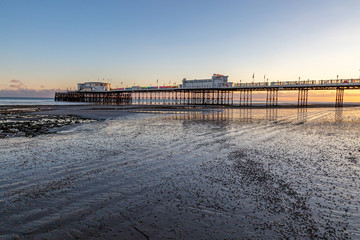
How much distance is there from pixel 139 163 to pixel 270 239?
19.0 feet

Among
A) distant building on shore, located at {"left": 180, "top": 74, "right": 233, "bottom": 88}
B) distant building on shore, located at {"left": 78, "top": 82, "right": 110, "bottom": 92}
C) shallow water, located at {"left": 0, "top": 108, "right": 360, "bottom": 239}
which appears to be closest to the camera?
shallow water, located at {"left": 0, "top": 108, "right": 360, "bottom": 239}

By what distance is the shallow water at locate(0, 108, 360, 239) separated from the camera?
4.39 metres

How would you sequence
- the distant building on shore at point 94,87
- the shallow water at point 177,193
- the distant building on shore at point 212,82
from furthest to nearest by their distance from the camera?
1. the distant building on shore at point 94,87
2. the distant building on shore at point 212,82
3. the shallow water at point 177,193

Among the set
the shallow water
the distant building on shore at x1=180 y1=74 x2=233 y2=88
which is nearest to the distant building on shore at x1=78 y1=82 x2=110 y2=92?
the distant building on shore at x1=180 y1=74 x2=233 y2=88

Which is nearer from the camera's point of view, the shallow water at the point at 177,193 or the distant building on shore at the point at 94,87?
the shallow water at the point at 177,193

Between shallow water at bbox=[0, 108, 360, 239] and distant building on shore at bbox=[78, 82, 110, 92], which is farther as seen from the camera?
distant building on shore at bbox=[78, 82, 110, 92]

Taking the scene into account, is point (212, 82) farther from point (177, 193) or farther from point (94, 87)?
point (177, 193)

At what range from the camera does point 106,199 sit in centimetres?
565

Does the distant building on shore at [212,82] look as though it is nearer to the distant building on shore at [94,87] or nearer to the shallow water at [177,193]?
the distant building on shore at [94,87]

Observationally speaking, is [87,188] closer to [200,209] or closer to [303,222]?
[200,209]

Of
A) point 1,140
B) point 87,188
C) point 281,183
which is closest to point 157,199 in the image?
point 87,188

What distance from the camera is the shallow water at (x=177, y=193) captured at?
14.4 ft

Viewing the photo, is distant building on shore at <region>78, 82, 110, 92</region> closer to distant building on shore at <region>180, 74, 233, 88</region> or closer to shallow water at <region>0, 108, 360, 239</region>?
distant building on shore at <region>180, 74, 233, 88</region>

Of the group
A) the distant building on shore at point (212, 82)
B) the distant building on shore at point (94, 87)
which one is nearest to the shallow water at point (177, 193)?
the distant building on shore at point (212, 82)
